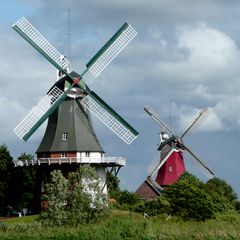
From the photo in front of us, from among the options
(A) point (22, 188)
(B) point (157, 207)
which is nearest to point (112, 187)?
(A) point (22, 188)

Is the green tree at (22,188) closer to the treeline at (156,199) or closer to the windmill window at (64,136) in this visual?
the treeline at (156,199)

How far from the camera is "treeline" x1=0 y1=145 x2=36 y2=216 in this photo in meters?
59.6

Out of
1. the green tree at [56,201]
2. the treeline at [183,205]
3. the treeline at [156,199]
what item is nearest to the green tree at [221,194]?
the treeline at [156,199]

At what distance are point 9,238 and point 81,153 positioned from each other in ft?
76.6

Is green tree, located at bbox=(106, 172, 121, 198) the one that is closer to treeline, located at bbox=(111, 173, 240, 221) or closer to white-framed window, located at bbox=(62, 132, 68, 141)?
treeline, located at bbox=(111, 173, 240, 221)

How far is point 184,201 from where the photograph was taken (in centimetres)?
5316

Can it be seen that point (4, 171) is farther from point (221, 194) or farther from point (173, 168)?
point (221, 194)

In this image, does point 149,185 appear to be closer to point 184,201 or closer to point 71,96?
point 184,201

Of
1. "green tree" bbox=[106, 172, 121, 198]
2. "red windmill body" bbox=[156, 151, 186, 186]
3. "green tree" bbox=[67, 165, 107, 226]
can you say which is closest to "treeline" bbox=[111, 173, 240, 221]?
"green tree" bbox=[106, 172, 121, 198]

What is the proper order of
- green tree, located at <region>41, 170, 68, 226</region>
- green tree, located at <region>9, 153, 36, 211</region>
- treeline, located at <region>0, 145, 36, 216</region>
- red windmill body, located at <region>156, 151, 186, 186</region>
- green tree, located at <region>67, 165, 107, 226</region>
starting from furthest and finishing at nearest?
1. red windmill body, located at <region>156, 151, 186, 186</region>
2. green tree, located at <region>9, 153, 36, 211</region>
3. treeline, located at <region>0, 145, 36, 216</region>
4. green tree, located at <region>41, 170, 68, 226</region>
5. green tree, located at <region>67, 165, 107, 226</region>

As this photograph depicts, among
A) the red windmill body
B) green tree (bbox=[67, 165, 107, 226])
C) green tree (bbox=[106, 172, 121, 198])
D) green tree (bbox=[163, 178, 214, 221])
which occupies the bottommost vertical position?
green tree (bbox=[67, 165, 107, 226])

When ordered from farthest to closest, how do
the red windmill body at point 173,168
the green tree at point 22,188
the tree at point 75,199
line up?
the red windmill body at point 173,168 < the green tree at point 22,188 < the tree at point 75,199

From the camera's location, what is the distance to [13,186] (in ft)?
200

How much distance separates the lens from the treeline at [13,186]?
59.6m
